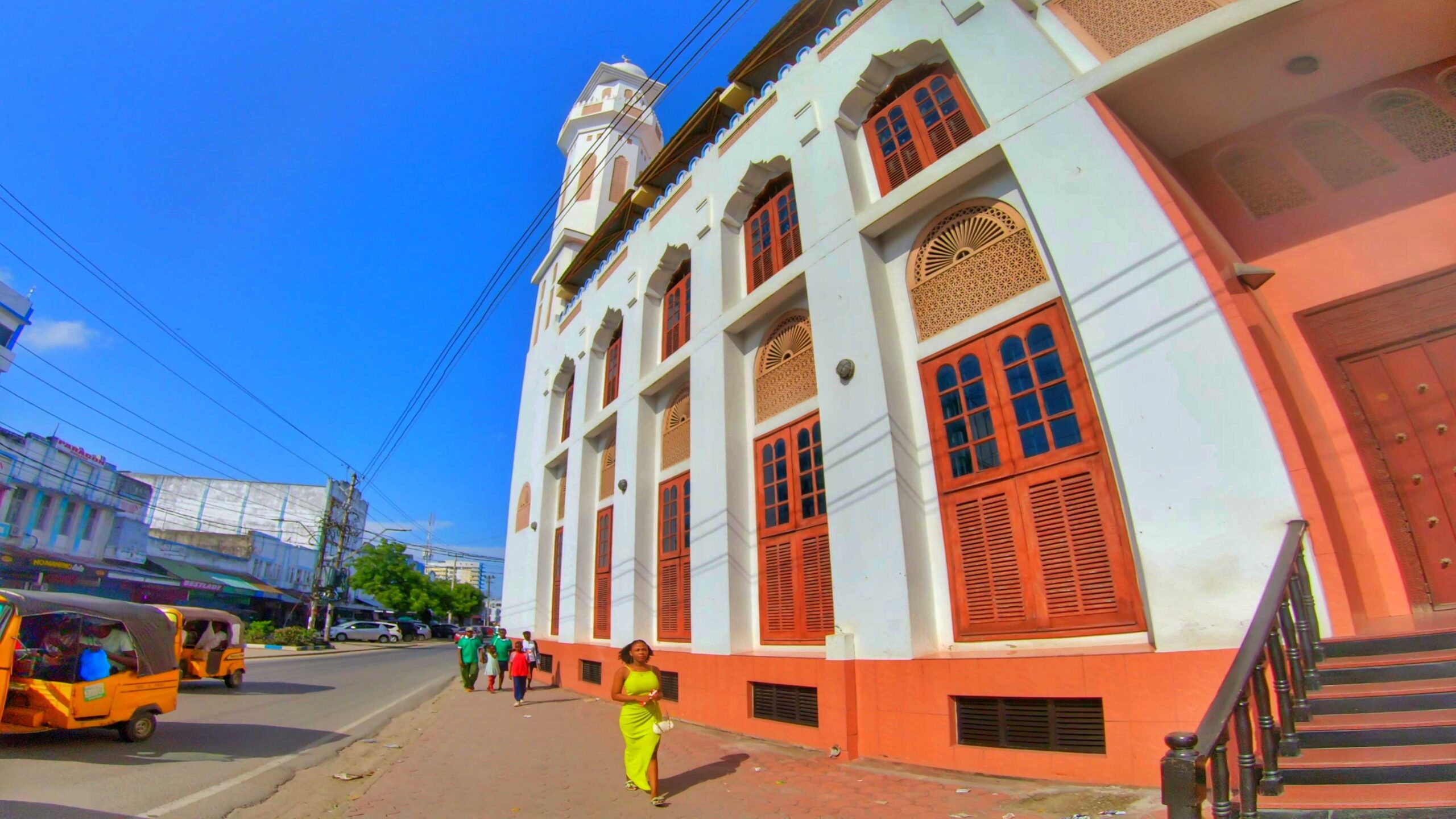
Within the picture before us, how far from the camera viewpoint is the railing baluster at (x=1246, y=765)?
9.18ft

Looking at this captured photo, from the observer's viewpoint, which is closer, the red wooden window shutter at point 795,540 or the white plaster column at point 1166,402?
the white plaster column at point 1166,402

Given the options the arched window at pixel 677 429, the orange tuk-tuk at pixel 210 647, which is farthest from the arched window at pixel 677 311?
the orange tuk-tuk at pixel 210 647

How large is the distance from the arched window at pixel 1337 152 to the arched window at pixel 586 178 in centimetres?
1842

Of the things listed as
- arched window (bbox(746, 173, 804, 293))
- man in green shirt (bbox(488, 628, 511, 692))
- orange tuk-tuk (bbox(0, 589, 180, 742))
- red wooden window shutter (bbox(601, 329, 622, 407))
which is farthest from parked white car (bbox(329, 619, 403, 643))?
arched window (bbox(746, 173, 804, 293))

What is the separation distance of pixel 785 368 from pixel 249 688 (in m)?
13.4

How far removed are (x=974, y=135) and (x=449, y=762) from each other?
9.08 meters

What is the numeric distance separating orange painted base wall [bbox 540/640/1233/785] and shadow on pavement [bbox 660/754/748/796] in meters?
0.90

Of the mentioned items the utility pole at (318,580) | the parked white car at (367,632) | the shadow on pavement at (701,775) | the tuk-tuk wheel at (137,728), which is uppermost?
the utility pole at (318,580)

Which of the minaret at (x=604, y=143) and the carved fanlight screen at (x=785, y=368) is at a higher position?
the minaret at (x=604, y=143)

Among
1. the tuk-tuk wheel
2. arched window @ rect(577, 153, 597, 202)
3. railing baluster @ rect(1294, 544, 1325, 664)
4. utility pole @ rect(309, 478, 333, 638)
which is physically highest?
arched window @ rect(577, 153, 597, 202)

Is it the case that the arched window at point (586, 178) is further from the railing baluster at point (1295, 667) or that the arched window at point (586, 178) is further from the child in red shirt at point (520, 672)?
the railing baluster at point (1295, 667)

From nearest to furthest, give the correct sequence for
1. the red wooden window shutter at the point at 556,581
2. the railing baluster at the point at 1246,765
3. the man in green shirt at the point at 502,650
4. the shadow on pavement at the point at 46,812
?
the railing baluster at the point at 1246,765, the shadow on pavement at the point at 46,812, the man in green shirt at the point at 502,650, the red wooden window shutter at the point at 556,581

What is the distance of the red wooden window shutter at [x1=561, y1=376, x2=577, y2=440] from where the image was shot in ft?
57.4

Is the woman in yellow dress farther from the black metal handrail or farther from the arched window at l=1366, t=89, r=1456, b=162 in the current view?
the arched window at l=1366, t=89, r=1456, b=162
